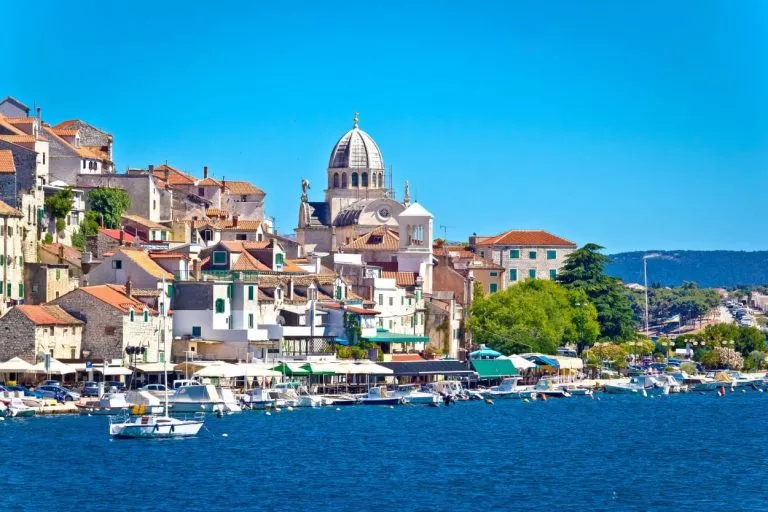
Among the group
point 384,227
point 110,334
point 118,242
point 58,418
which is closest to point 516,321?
point 384,227

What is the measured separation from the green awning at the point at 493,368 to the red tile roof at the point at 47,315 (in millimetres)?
33134

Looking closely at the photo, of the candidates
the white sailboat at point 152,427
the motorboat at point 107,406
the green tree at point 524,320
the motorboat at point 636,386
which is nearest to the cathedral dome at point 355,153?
the green tree at point 524,320

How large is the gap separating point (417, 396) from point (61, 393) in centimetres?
2559

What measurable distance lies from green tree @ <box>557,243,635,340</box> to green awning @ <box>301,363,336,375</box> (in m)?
51.5

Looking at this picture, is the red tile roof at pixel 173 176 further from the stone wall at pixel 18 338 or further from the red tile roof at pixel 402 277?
the stone wall at pixel 18 338

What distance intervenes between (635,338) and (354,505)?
102331 mm

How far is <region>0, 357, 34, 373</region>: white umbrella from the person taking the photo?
103688 millimetres

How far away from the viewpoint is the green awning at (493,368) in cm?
13150

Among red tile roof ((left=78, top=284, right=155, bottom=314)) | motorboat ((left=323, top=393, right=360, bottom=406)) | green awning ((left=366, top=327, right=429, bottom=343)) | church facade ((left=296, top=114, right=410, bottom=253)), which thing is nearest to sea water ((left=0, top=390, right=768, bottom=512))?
motorboat ((left=323, top=393, right=360, bottom=406))

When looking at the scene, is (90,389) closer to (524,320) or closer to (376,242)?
(524,320)

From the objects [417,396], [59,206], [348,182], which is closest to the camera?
[417,396]

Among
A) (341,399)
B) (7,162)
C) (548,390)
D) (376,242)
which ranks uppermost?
(7,162)

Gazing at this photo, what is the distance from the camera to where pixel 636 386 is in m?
142

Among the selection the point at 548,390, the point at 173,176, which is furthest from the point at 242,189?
the point at 548,390
